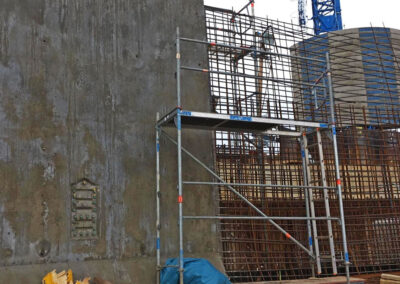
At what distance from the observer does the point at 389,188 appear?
10.1m

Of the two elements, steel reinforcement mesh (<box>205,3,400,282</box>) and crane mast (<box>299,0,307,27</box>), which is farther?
crane mast (<box>299,0,307,27</box>)

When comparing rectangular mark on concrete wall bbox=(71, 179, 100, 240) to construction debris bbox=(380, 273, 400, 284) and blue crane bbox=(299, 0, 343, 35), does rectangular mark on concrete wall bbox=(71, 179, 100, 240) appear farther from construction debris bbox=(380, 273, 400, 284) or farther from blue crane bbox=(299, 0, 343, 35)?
blue crane bbox=(299, 0, 343, 35)

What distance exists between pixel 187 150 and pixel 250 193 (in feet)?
6.48

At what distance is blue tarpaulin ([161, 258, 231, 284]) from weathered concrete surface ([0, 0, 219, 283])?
1.21 ft

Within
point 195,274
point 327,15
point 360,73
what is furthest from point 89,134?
point 327,15

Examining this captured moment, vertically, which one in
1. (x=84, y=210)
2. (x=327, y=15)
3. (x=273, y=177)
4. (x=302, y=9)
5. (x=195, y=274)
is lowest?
(x=195, y=274)

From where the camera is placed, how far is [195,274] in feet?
19.7

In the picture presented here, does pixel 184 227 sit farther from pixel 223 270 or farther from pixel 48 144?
pixel 48 144

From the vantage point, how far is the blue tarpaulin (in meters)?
5.96

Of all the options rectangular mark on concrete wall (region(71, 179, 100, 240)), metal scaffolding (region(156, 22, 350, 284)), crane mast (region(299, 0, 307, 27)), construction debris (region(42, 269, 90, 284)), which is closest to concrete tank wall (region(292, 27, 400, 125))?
metal scaffolding (region(156, 22, 350, 284))

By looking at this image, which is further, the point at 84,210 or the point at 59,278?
the point at 84,210

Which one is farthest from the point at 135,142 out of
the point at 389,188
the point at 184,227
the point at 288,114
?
the point at 389,188

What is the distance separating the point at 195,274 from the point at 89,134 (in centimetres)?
255

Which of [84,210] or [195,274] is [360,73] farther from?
[84,210]
